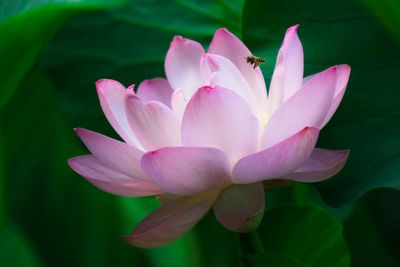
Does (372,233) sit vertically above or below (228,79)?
below

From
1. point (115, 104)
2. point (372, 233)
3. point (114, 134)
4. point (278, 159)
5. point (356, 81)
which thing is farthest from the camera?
point (372, 233)

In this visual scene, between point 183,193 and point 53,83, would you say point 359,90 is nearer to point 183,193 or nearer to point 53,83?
point 183,193

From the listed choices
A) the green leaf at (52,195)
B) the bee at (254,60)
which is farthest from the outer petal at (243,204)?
the green leaf at (52,195)

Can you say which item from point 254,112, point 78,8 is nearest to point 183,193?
point 254,112

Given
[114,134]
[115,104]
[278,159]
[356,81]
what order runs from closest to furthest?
1. [278,159]
2. [115,104]
3. [356,81]
4. [114,134]

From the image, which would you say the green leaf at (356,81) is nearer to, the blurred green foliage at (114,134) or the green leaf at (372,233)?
the blurred green foliage at (114,134)

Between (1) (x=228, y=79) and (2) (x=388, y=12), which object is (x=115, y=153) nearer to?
(1) (x=228, y=79)

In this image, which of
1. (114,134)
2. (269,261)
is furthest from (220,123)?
(114,134)
